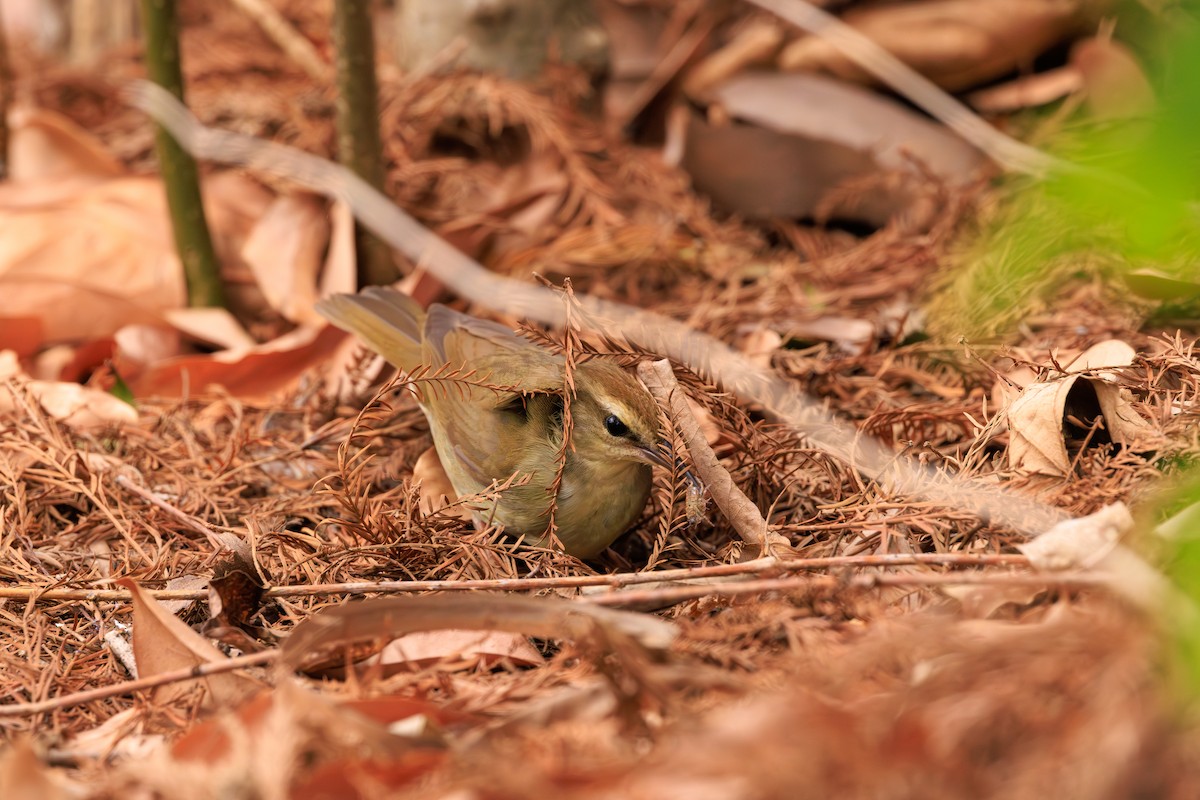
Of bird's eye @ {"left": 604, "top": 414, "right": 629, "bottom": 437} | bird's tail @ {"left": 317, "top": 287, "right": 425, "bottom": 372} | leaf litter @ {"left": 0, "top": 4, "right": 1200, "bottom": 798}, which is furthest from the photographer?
bird's tail @ {"left": 317, "top": 287, "right": 425, "bottom": 372}

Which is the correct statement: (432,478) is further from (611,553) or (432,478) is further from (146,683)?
(146,683)

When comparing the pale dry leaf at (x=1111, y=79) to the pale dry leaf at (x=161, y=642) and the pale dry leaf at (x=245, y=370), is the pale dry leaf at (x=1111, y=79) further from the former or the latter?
the pale dry leaf at (x=161, y=642)

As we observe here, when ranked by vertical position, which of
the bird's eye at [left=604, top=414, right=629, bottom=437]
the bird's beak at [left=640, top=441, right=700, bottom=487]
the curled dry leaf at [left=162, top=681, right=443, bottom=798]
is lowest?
the bird's beak at [left=640, top=441, right=700, bottom=487]

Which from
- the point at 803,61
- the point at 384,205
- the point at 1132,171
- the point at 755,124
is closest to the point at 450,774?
the point at 1132,171

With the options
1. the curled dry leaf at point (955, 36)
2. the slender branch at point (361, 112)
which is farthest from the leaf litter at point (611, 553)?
the curled dry leaf at point (955, 36)

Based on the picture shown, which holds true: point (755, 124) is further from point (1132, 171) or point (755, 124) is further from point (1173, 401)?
point (1132, 171)

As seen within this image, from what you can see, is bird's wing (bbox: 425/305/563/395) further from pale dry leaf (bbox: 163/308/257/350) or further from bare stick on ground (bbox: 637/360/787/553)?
pale dry leaf (bbox: 163/308/257/350)

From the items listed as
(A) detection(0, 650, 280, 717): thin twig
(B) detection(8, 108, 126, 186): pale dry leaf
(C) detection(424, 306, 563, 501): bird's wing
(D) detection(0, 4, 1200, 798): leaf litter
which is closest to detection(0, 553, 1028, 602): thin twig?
(D) detection(0, 4, 1200, 798): leaf litter
